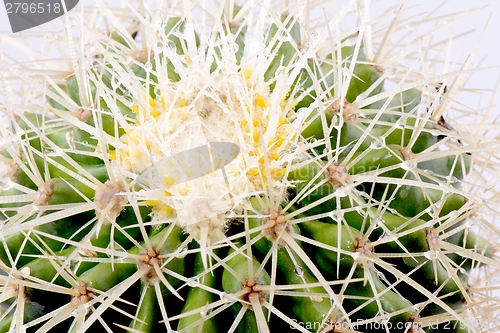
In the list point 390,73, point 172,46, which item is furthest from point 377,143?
point 172,46

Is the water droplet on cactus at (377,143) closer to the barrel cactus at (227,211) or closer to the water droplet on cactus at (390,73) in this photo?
the barrel cactus at (227,211)

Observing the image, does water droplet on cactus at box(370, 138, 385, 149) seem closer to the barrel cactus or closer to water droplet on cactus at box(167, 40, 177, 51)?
the barrel cactus

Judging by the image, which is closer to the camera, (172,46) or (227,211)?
(227,211)

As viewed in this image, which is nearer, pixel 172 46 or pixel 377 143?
pixel 377 143

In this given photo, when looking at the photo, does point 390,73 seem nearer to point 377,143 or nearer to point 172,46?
point 377,143

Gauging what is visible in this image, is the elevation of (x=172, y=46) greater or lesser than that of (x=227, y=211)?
greater

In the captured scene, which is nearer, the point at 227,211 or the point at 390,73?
the point at 227,211

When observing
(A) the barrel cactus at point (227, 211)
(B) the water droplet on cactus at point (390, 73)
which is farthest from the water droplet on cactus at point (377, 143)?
(B) the water droplet on cactus at point (390, 73)

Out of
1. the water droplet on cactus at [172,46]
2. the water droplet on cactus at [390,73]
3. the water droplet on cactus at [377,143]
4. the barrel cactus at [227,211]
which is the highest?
the water droplet on cactus at [172,46]

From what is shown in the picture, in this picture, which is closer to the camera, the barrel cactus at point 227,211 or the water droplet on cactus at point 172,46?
the barrel cactus at point 227,211

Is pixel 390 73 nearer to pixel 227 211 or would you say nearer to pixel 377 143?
pixel 377 143

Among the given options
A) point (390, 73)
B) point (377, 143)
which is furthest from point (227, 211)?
point (390, 73)

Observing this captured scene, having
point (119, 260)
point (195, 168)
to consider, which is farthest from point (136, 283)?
point (195, 168)

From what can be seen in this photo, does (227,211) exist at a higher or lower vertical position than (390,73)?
lower
